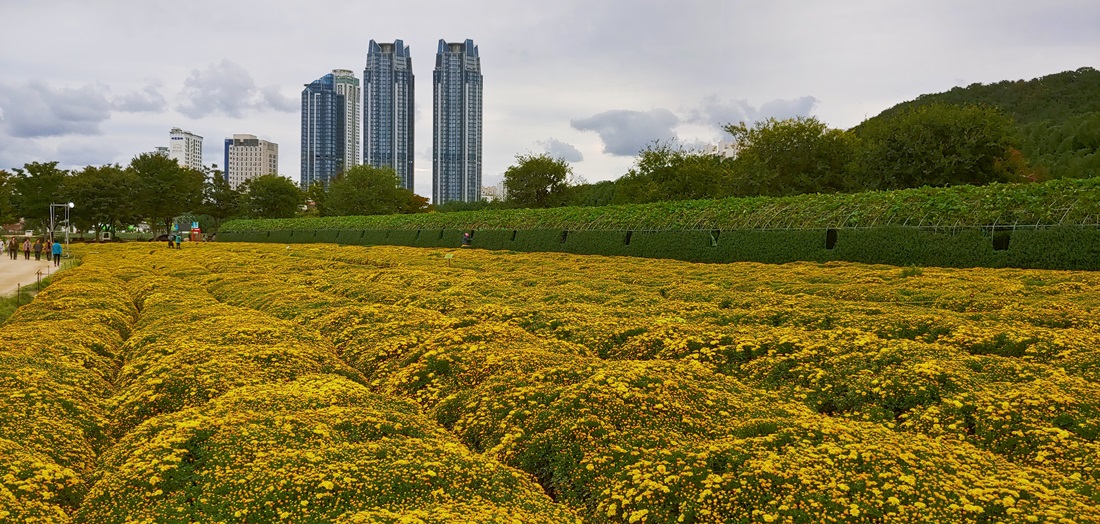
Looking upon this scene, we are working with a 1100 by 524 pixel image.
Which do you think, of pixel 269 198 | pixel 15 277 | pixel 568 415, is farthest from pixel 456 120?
pixel 568 415

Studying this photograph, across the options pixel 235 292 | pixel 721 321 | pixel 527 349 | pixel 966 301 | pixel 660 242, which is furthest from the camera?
pixel 660 242

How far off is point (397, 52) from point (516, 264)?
142 metres

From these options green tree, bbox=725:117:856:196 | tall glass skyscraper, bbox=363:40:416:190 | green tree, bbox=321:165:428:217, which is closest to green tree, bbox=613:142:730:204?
green tree, bbox=725:117:856:196

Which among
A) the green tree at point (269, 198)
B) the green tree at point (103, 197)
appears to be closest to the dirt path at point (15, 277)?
the green tree at point (103, 197)

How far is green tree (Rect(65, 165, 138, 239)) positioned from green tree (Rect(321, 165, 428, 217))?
3106cm

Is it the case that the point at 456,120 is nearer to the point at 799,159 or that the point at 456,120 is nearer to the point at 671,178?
the point at 671,178

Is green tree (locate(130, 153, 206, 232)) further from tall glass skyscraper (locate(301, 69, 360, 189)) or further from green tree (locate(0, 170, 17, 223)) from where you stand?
tall glass skyscraper (locate(301, 69, 360, 189))

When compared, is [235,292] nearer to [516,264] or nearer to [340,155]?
[516,264]

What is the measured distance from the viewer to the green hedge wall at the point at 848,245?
912 inches

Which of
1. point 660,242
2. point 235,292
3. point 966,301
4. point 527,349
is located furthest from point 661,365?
point 660,242

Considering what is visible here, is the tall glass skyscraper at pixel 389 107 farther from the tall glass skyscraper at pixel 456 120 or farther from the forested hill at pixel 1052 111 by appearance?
the forested hill at pixel 1052 111

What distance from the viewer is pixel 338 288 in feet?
71.0

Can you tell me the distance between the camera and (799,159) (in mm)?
60125

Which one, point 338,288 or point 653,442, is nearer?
point 653,442
